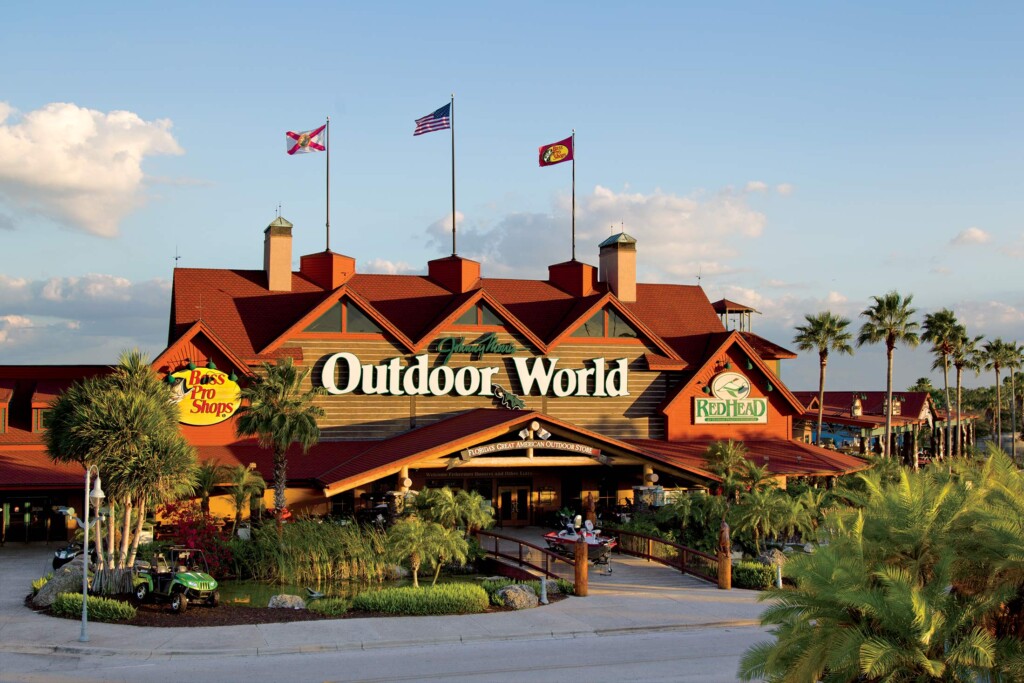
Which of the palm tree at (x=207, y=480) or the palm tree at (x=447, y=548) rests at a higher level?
the palm tree at (x=207, y=480)

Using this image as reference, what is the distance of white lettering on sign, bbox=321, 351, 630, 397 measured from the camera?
134 ft

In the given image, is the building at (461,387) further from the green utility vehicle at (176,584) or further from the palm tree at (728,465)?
the green utility vehicle at (176,584)

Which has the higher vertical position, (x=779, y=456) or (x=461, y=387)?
(x=461, y=387)

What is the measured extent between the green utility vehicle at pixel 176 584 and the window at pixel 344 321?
52.7ft

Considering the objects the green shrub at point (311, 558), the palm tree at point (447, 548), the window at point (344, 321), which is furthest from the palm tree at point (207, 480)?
the palm tree at point (447, 548)

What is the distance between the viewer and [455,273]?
46.2m

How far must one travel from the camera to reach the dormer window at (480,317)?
141 feet

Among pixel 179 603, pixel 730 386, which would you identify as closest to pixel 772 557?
pixel 730 386

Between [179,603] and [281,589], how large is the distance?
4.70 meters

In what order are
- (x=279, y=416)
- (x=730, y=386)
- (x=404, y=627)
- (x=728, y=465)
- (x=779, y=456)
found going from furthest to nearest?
(x=730, y=386), (x=779, y=456), (x=728, y=465), (x=279, y=416), (x=404, y=627)

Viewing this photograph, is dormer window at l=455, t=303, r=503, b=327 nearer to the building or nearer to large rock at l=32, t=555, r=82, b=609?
the building

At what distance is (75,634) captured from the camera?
21594mm

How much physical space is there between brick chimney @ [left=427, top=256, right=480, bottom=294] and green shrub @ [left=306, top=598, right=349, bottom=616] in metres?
22.7

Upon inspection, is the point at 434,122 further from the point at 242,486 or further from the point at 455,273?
the point at 242,486
